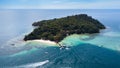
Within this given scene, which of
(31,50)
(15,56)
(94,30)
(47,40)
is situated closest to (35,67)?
(15,56)

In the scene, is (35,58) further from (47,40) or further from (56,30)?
(56,30)

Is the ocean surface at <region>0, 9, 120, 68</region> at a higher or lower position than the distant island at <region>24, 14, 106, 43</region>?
lower

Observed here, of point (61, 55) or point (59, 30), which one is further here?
point (59, 30)

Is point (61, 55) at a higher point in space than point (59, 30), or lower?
lower

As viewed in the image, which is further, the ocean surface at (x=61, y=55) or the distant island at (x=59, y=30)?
the distant island at (x=59, y=30)

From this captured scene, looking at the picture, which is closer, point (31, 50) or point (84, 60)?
point (84, 60)

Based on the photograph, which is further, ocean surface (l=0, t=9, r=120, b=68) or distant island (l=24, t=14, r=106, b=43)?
distant island (l=24, t=14, r=106, b=43)

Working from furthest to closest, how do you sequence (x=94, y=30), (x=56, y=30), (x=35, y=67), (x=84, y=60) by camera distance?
(x=94, y=30)
(x=56, y=30)
(x=84, y=60)
(x=35, y=67)

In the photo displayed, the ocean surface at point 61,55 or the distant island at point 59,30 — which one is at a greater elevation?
the distant island at point 59,30

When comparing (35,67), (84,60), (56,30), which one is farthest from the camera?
(56,30)
